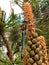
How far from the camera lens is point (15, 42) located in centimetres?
68

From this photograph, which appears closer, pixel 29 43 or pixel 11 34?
pixel 29 43

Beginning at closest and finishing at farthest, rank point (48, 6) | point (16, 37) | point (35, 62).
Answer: point (35, 62)
point (16, 37)
point (48, 6)

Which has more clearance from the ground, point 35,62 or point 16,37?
point 35,62

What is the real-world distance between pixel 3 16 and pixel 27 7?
0.29 meters

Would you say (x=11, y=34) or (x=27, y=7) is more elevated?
(x=27, y=7)

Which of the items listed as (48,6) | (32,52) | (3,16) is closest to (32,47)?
(32,52)

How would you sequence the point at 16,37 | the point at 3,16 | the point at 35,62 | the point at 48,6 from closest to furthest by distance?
the point at 35,62 < the point at 3,16 < the point at 16,37 < the point at 48,6

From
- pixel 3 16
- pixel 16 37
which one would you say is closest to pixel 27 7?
pixel 3 16

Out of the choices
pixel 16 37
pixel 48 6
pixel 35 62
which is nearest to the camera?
pixel 35 62

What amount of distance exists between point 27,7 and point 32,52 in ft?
0.15

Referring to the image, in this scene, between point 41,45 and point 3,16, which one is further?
point 3,16

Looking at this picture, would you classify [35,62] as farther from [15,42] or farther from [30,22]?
[15,42]

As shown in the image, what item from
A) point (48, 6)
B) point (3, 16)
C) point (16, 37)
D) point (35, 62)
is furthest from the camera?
point (48, 6)

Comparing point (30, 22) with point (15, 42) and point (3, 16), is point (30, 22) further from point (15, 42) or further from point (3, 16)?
point (15, 42)
